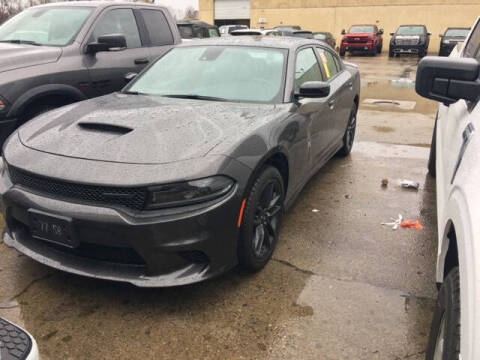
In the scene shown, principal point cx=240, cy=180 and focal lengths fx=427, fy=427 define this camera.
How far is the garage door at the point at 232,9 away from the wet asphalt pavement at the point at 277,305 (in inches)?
1502

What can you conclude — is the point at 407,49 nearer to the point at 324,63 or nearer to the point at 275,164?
the point at 324,63

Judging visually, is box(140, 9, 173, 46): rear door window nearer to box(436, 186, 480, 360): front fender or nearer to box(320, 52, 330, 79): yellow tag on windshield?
box(320, 52, 330, 79): yellow tag on windshield

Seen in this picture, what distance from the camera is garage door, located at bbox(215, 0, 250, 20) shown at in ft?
127

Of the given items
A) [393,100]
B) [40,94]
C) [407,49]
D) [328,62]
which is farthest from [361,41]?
[40,94]

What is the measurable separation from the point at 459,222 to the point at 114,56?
4.68m

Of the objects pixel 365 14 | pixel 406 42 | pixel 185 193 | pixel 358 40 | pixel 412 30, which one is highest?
pixel 365 14

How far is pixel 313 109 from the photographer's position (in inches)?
149

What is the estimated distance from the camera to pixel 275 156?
308cm

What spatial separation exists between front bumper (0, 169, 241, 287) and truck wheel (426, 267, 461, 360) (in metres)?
1.21

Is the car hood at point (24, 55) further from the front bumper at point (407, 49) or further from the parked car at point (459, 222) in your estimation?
the front bumper at point (407, 49)

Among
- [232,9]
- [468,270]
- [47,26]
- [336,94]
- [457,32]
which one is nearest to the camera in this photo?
[468,270]

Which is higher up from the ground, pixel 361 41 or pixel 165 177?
pixel 165 177

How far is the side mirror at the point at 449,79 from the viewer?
2.06 meters

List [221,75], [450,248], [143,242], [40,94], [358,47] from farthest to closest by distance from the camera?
[358,47] → [40,94] → [221,75] → [143,242] → [450,248]
